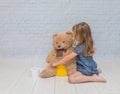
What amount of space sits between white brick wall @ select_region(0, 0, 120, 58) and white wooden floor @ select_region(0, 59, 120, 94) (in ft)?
1.16

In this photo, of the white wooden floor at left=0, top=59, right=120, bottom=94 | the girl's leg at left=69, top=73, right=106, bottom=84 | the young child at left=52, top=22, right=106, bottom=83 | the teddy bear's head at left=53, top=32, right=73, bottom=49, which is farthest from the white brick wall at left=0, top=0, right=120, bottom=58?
Result: the girl's leg at left=69, top=73, right=106, bottom=84

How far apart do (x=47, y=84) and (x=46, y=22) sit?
1.02m

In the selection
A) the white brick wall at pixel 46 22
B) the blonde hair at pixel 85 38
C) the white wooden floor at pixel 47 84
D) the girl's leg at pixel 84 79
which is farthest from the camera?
the white brick wall at pixel 46 22

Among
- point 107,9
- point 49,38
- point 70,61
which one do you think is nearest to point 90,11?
point 107,9

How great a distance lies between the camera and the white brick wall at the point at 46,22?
283 centimetres

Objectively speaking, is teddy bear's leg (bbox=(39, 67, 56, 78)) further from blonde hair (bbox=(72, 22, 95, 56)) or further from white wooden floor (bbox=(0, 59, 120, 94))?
blonde hair (bbox=(72, 22, 95, 56))

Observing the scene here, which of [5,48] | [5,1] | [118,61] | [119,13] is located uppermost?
[5,1]

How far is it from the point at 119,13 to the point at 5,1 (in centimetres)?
136

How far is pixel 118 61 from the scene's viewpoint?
2855 mm

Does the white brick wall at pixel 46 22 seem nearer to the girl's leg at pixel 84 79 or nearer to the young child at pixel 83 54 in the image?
the young child at pixel 83 54

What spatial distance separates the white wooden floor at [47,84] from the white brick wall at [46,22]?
1.16 ft

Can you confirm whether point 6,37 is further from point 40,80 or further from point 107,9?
point 107,9

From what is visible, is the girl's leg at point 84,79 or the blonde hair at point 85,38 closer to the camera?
the girl's leg at point 84,79

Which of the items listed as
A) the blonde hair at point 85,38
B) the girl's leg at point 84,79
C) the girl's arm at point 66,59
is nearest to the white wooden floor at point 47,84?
the girl's leg at point 84,79
